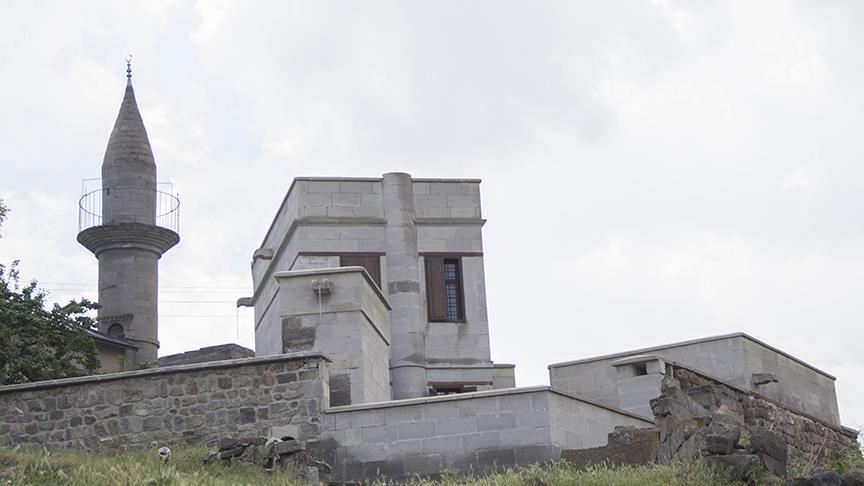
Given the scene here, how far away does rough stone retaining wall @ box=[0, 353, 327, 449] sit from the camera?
816 inches

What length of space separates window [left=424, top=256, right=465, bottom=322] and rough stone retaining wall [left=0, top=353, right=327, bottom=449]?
370 inches

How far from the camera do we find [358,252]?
29828 millimetres

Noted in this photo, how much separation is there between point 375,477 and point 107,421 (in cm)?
431

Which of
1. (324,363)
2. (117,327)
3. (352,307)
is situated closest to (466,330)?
(352,307)

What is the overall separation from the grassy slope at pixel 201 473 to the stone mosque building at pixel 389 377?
1248mm

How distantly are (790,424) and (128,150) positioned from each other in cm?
2787

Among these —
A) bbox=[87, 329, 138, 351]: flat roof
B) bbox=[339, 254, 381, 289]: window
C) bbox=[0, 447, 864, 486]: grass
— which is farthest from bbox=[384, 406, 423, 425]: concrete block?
bbox=[87, 329, 138, 351]: flat roof

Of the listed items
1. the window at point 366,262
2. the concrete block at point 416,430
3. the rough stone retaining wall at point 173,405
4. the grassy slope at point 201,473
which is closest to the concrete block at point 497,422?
the concrete block at point 416,430

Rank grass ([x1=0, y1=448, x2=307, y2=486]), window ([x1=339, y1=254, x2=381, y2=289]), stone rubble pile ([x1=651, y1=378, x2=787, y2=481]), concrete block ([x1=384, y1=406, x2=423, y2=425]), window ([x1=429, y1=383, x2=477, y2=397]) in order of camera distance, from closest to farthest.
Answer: grass ([x1=0, y1=448, x2=307, y2=486]) → stone rubble pile ([x1=651, y1=378, x2=787, y2=481]) → concrete block ([x1=384, y1=406, x2=423, y2=425]) → window ([x1=429, y1=383, x2=477, y2=397]) → window ([x1=339, y1=254, x2=381, y2=289])

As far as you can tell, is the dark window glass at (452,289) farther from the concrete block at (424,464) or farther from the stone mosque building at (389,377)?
the concrete block at (424,464)

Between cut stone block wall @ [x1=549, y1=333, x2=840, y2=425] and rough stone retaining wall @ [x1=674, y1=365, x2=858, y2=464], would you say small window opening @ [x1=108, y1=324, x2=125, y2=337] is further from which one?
rough stone retaining wall @ [x1=674, y1=365, x2=858, y2=464]

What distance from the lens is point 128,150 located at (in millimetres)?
47000

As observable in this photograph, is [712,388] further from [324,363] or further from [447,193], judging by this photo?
[447,193]

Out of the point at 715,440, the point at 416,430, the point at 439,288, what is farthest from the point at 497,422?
the point at 439,288
